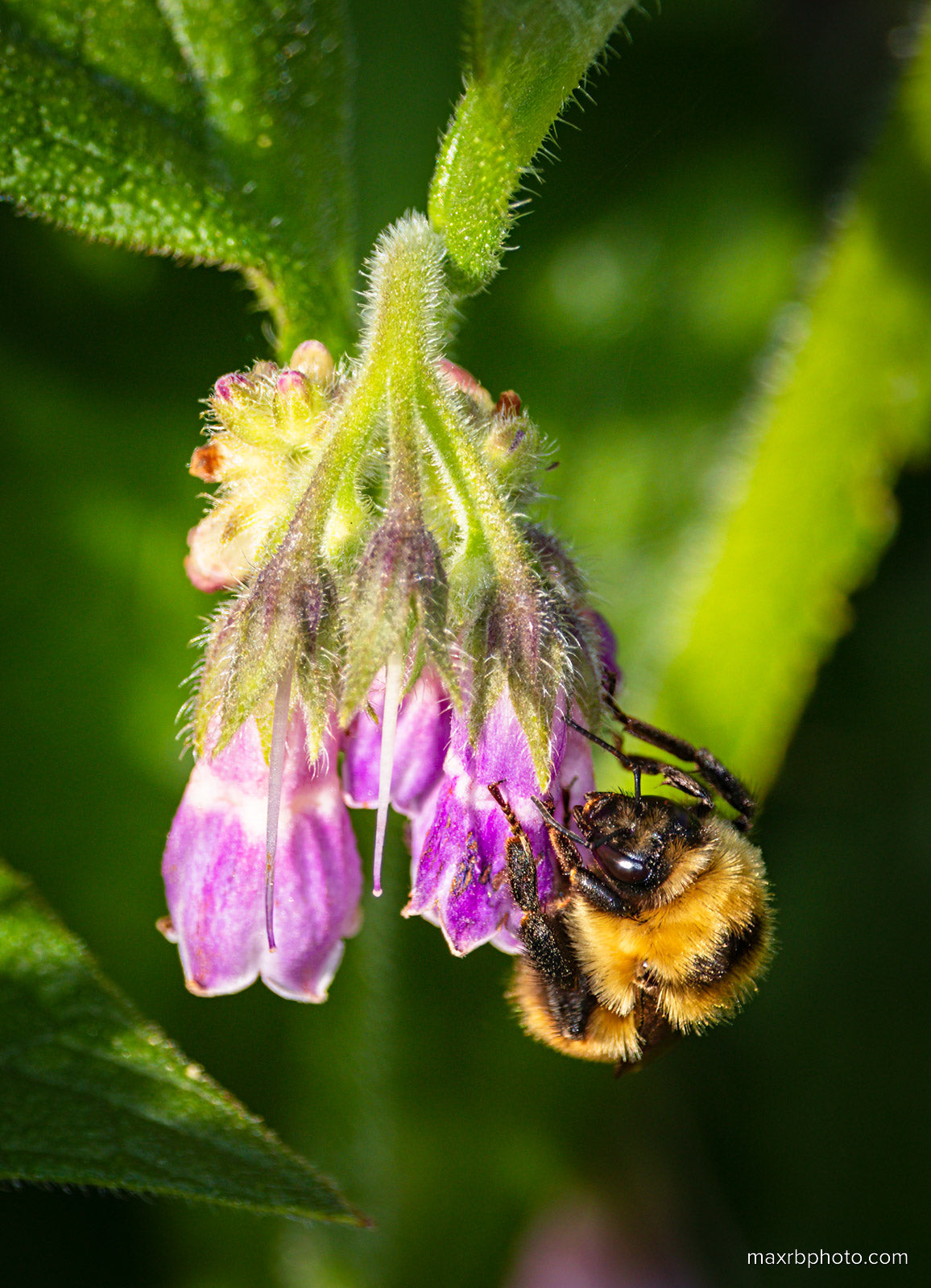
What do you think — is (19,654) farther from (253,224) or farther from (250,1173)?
(250,1173)

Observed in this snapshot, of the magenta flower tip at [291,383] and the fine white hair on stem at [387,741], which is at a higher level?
the magenta flower tip at [291,383]

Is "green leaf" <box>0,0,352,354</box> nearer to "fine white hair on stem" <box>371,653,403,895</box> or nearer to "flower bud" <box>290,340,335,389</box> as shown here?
"flower bud" <box>290,340,335,389</box>

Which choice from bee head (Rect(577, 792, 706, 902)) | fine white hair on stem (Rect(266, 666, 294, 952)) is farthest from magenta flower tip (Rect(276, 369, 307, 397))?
bee head (Rect(577, 792, 706, 902))

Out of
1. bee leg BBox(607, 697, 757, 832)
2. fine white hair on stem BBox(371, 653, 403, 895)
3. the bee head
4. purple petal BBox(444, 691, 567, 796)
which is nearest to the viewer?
fine white hair on stem BBox(371, 653, 403, 895)

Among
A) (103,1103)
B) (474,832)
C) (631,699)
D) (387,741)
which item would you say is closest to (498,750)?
(474,832)

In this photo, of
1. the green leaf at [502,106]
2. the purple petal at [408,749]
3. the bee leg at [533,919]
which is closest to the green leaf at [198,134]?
the green leaf at [502,106]

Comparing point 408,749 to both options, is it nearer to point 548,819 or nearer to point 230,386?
point 548,819

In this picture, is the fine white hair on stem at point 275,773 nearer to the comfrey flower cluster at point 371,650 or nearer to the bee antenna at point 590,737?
the comfrey flower cluster at point 371,650
